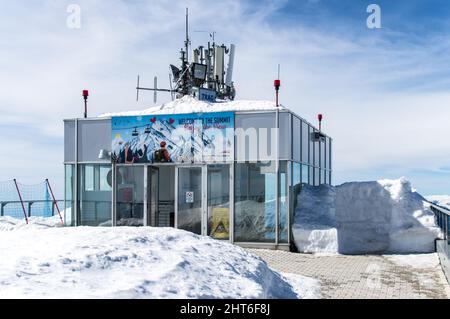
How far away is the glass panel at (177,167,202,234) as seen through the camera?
15.9 metres

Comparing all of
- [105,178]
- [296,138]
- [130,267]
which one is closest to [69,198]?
[105,178]

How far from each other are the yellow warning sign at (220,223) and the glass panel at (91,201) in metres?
3.56

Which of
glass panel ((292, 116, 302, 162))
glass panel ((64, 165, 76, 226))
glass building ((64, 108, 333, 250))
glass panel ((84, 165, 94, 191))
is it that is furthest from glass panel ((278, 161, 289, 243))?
glass panel ((64, 165, 76, 226))

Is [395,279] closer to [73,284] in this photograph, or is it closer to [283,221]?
[283,221]

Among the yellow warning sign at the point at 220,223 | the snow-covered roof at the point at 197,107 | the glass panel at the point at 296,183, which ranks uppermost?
the snow-covered roof at the point at 197,107

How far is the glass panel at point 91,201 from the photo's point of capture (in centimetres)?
1706

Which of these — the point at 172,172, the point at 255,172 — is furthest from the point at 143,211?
the point at 255,172

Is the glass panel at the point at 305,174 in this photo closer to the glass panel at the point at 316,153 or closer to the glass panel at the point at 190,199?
the glass panel at the point at 316,153

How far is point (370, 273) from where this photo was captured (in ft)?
37.8

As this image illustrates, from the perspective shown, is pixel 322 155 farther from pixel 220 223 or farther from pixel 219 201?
pixel 220 223

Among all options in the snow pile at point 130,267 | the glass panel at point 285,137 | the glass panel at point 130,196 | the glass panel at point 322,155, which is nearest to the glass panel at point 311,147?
the glass panel at point 322,155

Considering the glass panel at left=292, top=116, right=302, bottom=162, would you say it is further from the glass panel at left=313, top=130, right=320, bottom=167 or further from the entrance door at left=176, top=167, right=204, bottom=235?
the entrance door at left=176, top=167, right=204, bottom=235

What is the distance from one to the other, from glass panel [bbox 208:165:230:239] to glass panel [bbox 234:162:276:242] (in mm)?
299

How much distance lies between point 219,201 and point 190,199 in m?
0.94
